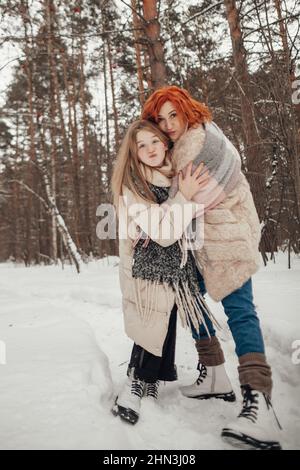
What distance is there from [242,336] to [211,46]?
711cm

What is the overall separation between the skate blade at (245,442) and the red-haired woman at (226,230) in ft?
0.34

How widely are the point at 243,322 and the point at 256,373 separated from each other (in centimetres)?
23

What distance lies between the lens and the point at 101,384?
1971 millimetres

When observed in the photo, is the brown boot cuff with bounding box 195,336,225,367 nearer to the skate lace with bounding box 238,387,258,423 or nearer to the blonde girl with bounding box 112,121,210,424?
the blonde girl with bounding box 112,121,210,424

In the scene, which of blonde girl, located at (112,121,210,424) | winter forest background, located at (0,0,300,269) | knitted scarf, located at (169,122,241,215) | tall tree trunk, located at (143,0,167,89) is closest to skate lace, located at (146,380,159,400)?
blonde girl, located at (112,121,210,424)

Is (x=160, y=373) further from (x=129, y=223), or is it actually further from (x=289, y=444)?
(x=129, y=223)

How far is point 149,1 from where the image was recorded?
483 centimetres

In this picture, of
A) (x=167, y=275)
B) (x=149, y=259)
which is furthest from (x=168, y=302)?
(x=149, y=259)

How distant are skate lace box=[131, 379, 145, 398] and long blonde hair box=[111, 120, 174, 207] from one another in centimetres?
97

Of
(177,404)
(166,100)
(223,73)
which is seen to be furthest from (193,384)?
(223,73)

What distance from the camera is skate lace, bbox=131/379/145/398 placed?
1782 millimetres

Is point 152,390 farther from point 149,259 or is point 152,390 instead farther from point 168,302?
point 149,259

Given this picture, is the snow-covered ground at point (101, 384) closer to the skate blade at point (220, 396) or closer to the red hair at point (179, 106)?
the skate blade at point (220, 396)

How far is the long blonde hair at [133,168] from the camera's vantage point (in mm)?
1757
